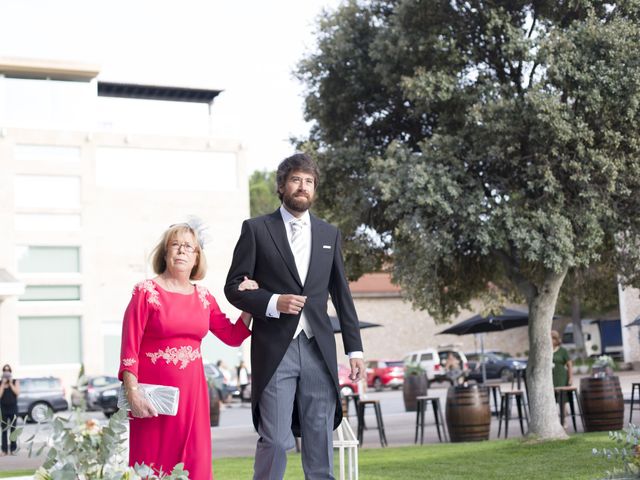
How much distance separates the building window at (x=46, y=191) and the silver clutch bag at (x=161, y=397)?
1689 inches

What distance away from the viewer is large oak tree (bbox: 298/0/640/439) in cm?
1330

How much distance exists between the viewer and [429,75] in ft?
45.3

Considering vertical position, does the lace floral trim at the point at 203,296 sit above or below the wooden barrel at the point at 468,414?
above

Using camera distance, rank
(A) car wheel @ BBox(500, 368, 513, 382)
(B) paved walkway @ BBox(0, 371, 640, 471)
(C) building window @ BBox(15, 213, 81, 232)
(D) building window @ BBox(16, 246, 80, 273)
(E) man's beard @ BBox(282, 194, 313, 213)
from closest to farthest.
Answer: (E) man's beard @ BBox(282, 194, 313, 213), (B) paved walkway @ BBox(0, 371, 640, 471), (A) car wheel @ BBox(500, 368, 513, 382), (D) building window @ BBox(16, 246, 80, 273), (C) building window @ BBox(15, 213, 81, 232)

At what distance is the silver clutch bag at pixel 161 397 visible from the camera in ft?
16.6

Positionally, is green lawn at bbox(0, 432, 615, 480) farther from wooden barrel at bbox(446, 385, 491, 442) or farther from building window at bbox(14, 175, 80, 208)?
building window at bbox(14, 175, 80, 208)

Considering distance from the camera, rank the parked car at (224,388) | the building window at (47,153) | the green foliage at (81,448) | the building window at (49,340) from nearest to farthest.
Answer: the green foliage at (81,448)
the parked car at (224,388)
the building window at (49,340)
the building window at (47,153)

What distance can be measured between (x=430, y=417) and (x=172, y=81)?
3124 cm

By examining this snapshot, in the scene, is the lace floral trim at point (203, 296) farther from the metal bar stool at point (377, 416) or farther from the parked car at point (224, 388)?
the parked car at point (224, 388)

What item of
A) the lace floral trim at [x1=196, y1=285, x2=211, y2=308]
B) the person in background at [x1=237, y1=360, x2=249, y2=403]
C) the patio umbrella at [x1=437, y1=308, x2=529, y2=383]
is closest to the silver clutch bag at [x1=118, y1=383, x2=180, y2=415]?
the lace floral trim at [x1=196, y1=285, x2=211, y2=308]

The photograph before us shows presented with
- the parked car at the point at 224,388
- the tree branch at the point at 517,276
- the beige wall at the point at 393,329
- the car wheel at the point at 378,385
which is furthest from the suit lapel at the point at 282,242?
the beige wall at the point at 393,329

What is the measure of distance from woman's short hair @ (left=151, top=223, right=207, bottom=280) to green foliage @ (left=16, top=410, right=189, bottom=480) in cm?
208

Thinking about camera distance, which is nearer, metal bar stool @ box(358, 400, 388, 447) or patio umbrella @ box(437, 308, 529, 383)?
metal bar stool @ box(358, 400, 388, 447)

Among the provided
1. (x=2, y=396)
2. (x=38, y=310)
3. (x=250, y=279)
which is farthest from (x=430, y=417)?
(x=38, y=310)
